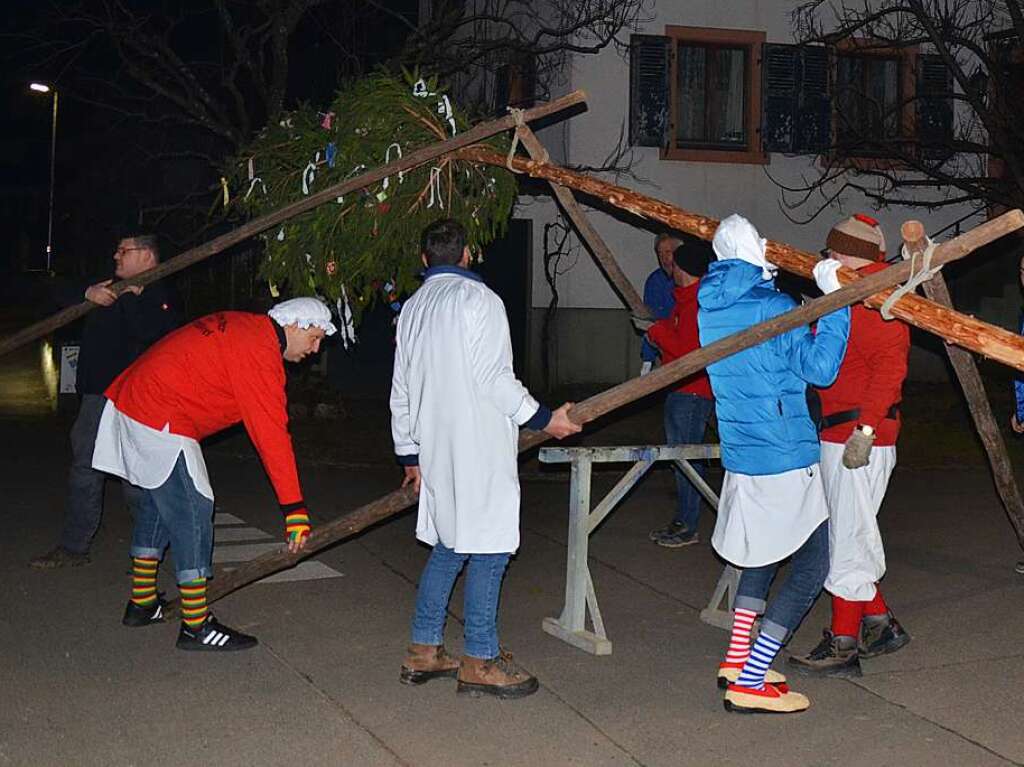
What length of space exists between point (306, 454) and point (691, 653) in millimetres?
6954

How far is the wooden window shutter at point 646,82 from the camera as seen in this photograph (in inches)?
704

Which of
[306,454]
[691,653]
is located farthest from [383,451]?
[691,653]

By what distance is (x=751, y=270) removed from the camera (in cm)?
561

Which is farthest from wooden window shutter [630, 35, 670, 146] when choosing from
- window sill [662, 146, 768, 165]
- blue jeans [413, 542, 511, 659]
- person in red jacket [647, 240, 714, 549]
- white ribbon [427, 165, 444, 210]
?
blue jeans [413, 542, 511, 659]

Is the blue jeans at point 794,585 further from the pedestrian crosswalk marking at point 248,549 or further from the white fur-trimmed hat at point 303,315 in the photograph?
the pedestrian crosswalk marking at point 248,549

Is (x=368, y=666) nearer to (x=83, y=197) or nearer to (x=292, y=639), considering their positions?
(x=292, y=639)

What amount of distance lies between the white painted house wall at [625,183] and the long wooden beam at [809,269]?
415 inches

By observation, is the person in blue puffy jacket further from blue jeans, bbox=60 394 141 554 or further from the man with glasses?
blue jeans, bbox=60 394 141 554

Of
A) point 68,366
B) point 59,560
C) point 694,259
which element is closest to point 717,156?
point 68,366

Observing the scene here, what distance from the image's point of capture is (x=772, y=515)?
564 cm

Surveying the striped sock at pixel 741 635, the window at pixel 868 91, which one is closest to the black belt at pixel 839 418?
the striped sock at pixel 741 635

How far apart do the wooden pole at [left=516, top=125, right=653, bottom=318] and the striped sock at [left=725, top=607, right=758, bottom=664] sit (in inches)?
107

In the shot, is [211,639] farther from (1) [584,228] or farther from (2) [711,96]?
(2) [711,96]

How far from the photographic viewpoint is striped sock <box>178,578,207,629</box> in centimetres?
642
